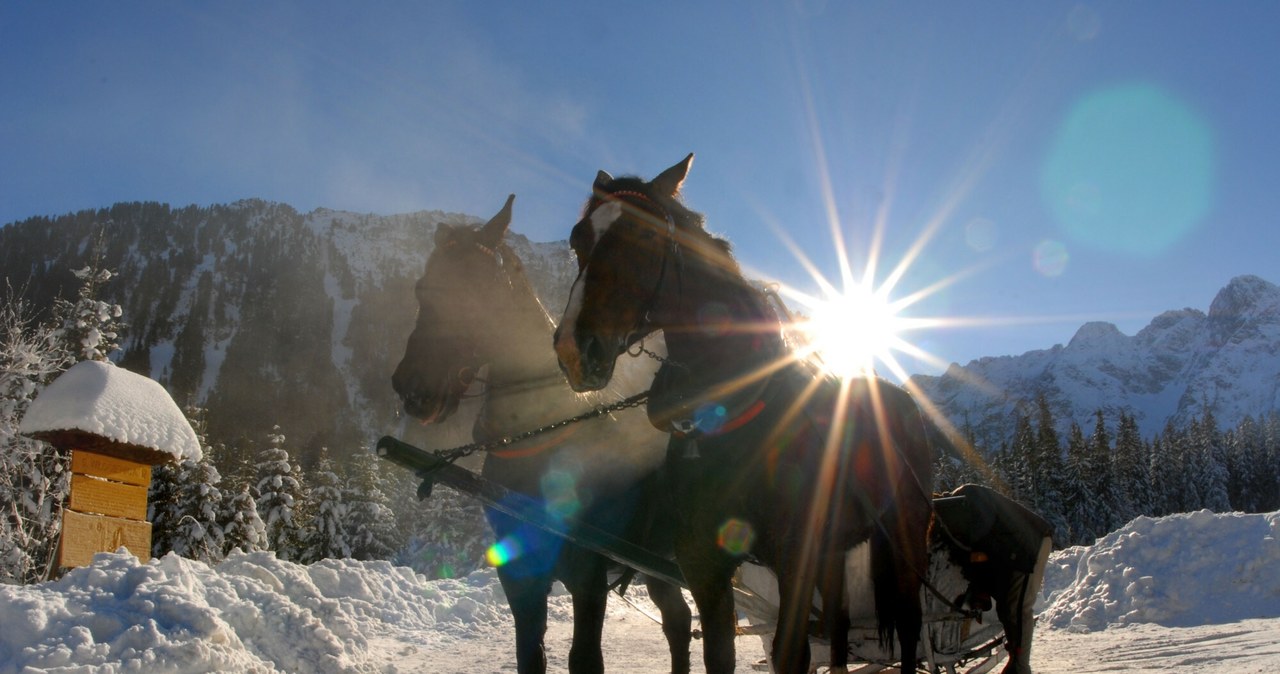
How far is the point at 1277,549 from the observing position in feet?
43.0

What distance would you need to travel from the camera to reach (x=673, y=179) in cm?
334

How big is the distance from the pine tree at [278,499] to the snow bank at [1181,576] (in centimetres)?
2878

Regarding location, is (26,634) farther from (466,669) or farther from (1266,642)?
(1266,642)

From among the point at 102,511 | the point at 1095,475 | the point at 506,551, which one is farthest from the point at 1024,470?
the point at 506,551

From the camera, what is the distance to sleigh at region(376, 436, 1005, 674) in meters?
3.41

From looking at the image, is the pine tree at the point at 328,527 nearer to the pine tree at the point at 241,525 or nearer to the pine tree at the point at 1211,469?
the pine tree at the point at 241,525

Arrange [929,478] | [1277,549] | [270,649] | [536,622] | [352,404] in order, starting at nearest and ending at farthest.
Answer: [929,478], [536,622], [270,649], [1277,549], [352,404]

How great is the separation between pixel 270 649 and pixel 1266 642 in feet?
31.4

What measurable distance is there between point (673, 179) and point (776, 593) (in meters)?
1.96

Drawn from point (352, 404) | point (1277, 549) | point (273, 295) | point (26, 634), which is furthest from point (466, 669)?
point (273, 295)

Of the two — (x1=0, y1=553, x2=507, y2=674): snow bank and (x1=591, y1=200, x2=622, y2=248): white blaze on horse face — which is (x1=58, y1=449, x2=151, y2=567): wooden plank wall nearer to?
(x1=0, y1=553, x2=507, y2=674): snow bank

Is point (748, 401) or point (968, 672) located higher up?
point (748, 401)

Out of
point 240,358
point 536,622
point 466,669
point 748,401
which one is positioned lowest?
point 466,669

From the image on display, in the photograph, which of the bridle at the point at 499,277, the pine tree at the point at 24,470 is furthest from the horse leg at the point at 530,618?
the pine tree at the point at 24,470
